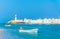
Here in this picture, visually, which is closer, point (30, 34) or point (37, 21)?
point (37, 21)

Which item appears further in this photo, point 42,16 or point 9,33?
point 9,33

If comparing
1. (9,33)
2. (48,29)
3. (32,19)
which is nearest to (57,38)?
(48,29)

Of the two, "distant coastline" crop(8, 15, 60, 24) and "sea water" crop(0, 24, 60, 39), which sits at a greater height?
"distant coastline" crop(8, 15, 60, 24)

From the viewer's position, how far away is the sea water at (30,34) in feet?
13.9

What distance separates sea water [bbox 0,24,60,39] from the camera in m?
4.25

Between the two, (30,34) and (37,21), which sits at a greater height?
(37,21)

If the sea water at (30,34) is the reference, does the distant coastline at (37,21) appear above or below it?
above

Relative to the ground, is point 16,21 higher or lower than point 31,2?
lower

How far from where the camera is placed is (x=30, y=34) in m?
4.37

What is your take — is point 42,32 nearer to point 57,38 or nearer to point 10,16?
point 57,38

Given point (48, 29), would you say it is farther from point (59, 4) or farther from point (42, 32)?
point (59, 4)

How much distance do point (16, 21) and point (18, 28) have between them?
0.29 meters

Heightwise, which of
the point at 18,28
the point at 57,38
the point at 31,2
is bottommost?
the point at 57,38

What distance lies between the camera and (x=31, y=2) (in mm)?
4141
